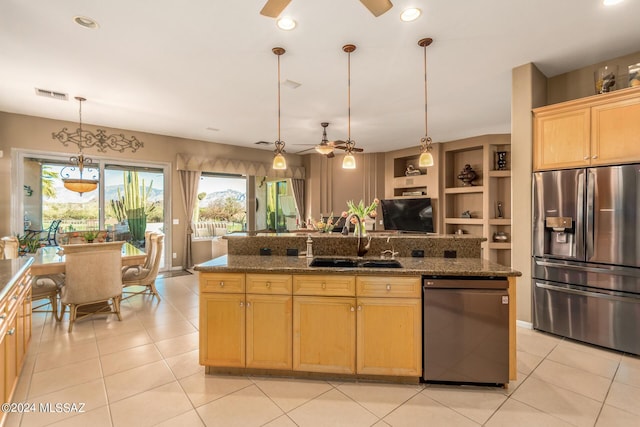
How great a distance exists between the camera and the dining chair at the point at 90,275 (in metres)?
3.29

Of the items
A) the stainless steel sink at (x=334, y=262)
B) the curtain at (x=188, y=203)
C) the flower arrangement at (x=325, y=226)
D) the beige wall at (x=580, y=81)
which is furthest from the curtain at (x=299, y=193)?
the beige wall at (x=580, y=81)

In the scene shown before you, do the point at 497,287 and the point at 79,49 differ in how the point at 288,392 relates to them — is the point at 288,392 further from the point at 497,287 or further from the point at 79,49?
the point at 79,49

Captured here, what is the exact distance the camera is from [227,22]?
→ 257 cm

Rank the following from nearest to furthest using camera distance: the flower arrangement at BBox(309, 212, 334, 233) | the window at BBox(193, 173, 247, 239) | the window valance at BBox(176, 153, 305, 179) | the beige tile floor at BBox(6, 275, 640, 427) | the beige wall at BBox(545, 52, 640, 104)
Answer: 1. the beige tile floor at BBox(6, 275, 640, 427)
2. the beige wall at BBox(545, 52, 640, 104)
3. the flower arrangement at BBox(309, 212, 334, 233)
4. the window valance at BBox(176, 153, 305, 179)
5. the window at BBox(193, 173, 247, 239)

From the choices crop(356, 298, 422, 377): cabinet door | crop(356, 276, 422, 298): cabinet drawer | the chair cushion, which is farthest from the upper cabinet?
the chair cushion

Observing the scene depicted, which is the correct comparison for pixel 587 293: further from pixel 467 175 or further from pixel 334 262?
pixel 467 175

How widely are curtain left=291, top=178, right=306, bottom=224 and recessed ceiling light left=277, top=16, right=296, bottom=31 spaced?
5783mm

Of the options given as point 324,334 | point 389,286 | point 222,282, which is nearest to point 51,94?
point 222,282

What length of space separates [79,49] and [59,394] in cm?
305

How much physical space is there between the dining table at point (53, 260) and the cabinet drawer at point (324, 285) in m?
2.63

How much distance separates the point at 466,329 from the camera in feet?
7.33

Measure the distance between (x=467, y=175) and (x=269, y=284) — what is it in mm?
5851

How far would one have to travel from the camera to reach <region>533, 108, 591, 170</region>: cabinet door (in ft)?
9.97

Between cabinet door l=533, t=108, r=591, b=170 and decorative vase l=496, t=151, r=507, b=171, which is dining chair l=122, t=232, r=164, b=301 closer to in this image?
cabinet door l=533, t=108, r=591, b=170
